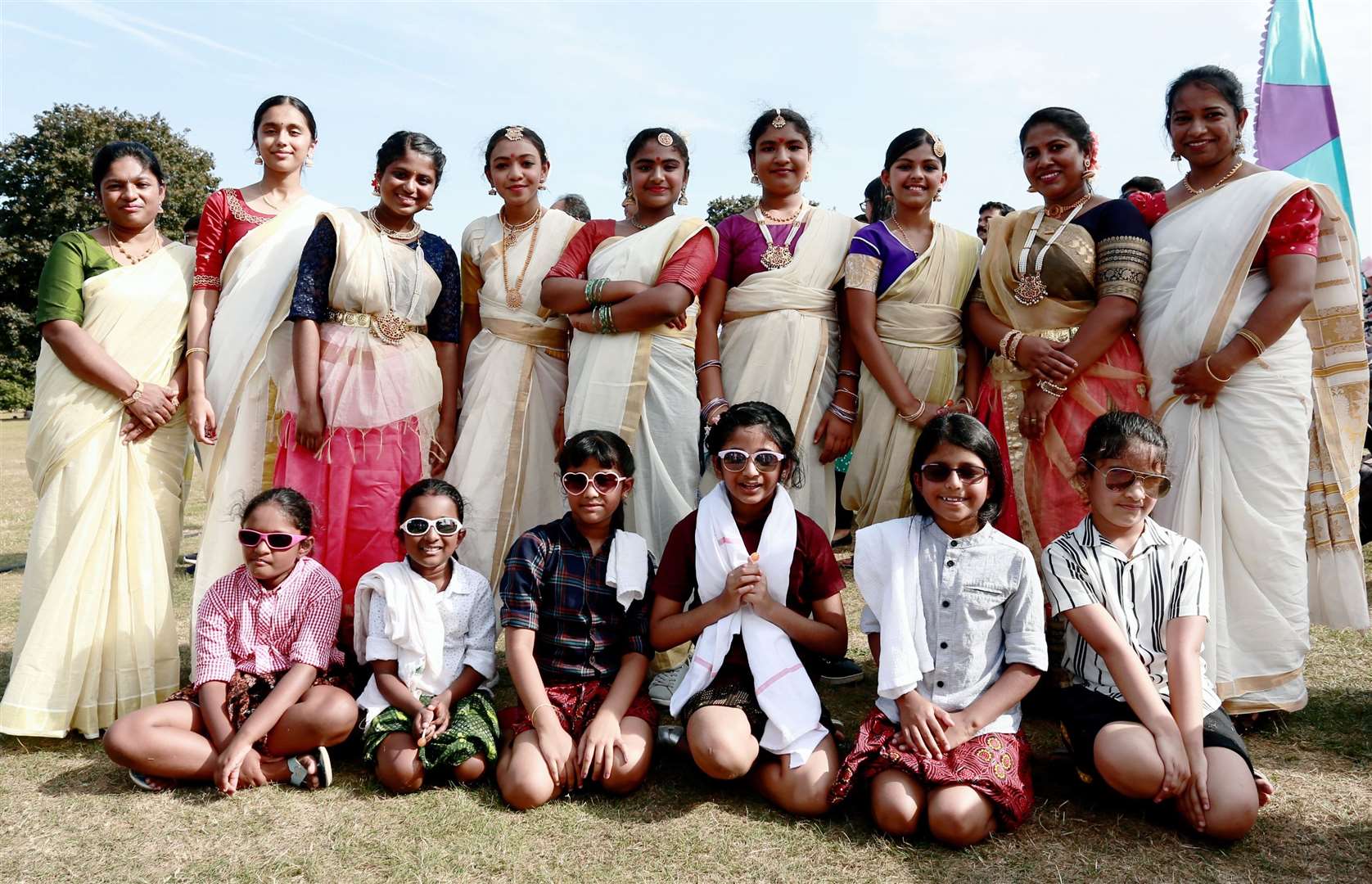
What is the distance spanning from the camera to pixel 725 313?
4191 mm

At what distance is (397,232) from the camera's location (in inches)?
160

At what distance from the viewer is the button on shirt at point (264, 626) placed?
323 cm

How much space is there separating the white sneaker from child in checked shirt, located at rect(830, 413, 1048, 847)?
1021mm

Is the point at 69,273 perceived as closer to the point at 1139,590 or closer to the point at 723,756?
the point at 723,756

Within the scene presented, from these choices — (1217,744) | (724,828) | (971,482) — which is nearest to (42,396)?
(724,828)

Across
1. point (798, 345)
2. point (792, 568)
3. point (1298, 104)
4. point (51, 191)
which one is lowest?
point (792, 568)

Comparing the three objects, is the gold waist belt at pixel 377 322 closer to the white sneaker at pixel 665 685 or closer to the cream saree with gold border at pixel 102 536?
the cream saree with gold border at pixel 102 536

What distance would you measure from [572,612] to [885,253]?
2.01m

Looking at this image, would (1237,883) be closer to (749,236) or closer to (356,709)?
(356,709)

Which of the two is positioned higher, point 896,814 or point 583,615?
point 583,615

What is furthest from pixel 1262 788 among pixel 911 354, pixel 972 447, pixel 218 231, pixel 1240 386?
pixel 218 231

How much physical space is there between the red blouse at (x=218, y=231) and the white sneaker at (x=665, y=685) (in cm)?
257

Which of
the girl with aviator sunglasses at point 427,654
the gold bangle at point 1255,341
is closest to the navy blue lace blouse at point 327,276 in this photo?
the girl with aviator sunglasses at point 427,654

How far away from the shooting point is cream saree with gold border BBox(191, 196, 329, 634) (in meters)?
3.90
